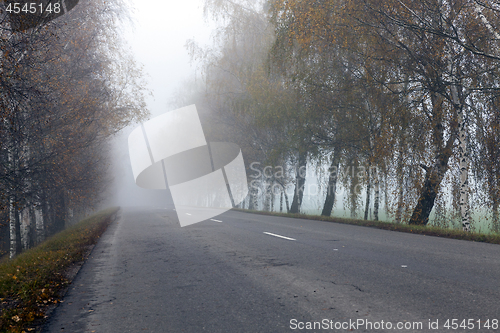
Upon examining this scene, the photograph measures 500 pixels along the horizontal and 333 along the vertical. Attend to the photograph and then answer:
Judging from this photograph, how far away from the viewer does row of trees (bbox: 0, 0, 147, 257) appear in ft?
37.8

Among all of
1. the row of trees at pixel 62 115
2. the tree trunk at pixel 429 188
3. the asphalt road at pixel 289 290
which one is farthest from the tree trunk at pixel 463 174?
the row of trees at pixel 62 115

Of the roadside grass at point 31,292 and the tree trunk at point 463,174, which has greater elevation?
the tree trunk at point 463,174

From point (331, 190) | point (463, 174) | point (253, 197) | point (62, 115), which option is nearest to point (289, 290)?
point (463, 174)

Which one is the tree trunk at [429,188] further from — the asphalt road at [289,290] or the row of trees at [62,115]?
the row of trees at [62,115]

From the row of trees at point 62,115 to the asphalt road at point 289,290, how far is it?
5.63m

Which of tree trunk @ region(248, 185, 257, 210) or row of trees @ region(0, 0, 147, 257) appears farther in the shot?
tree trunk @ region(248, 185, 257, 210)

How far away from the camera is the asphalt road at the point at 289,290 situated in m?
3.80

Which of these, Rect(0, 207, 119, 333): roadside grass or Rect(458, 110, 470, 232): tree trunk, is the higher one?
Rect(458, 110, 470, 232): tree trunk

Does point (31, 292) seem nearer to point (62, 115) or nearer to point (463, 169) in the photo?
point (62, 115)

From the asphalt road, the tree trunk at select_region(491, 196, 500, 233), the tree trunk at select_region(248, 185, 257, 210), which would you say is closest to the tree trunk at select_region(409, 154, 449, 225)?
the tree trunk at select_region(491, 196, 500, 233)

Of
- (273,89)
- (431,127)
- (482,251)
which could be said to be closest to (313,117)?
(273,89)

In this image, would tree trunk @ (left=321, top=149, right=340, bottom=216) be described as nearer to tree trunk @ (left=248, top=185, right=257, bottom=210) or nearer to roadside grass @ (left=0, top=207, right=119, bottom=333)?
tree trunk @ (left=248, top=185, right=257, bottom=210)

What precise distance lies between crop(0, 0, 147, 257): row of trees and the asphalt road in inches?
→ 222

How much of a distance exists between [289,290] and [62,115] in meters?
11.9
